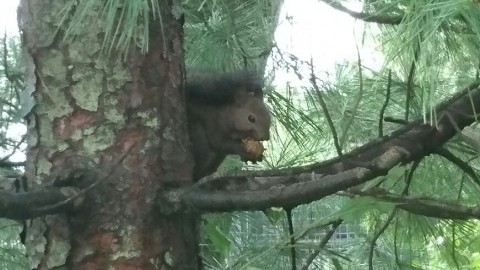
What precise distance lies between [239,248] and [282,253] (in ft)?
0.85

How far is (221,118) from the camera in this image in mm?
994

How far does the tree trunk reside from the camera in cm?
83

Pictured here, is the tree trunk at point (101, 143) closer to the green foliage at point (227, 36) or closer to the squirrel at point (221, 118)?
the squirrel at point (221, 118)

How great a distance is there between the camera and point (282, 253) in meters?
1.28

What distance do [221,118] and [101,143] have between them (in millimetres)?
193

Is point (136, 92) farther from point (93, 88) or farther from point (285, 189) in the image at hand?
point (285, 189)

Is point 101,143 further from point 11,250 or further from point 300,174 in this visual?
point 11,250

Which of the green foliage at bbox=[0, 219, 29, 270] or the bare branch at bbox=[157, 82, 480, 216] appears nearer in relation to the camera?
the bare branch at bbox=[157, 82, 480, 216]

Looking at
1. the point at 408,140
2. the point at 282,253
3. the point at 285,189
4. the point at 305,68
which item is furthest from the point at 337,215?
the point at 282,253

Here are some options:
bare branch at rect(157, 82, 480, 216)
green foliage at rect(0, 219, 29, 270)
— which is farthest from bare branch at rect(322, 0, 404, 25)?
green foliage at rect(0, 219, 29, 270)

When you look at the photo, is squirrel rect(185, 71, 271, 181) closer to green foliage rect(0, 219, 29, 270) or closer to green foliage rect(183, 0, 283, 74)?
green foliage rect(183, 0, 283, 74)

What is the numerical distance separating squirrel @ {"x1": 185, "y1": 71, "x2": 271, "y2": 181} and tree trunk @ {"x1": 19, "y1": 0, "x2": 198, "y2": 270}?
0.31 feet

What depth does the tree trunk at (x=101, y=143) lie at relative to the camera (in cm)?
83

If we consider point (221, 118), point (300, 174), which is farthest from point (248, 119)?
point (300, 174)
